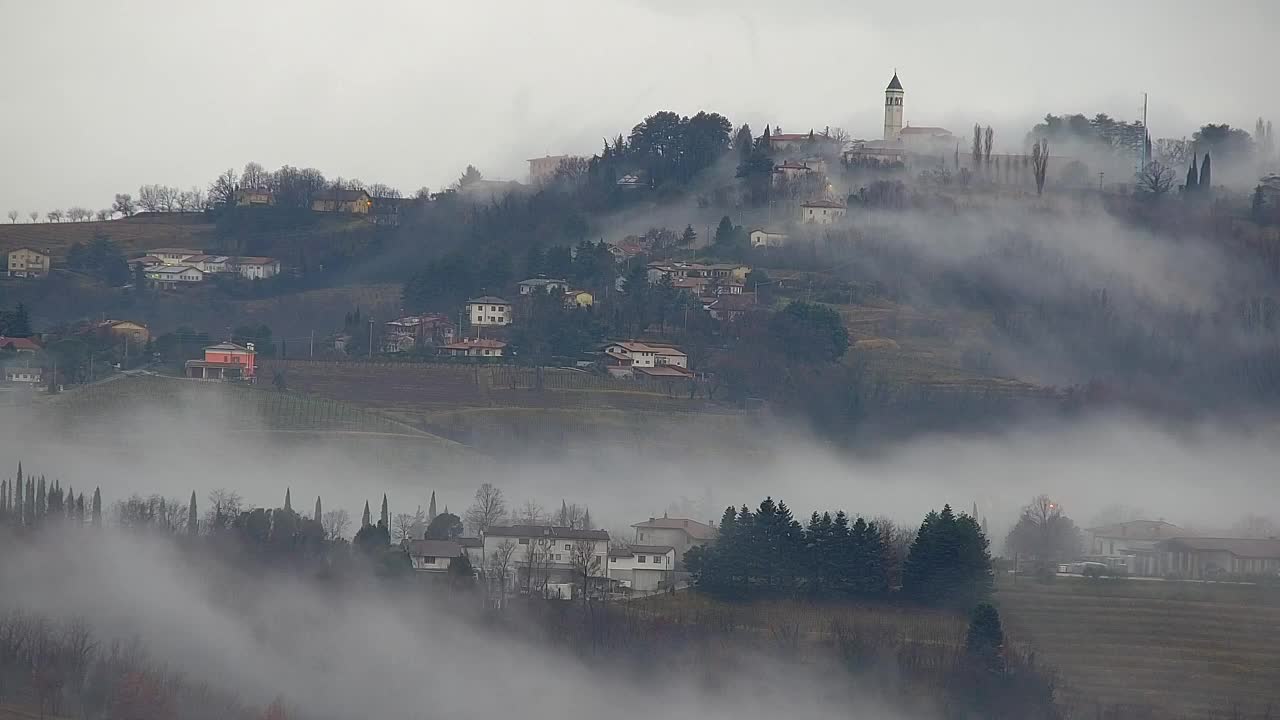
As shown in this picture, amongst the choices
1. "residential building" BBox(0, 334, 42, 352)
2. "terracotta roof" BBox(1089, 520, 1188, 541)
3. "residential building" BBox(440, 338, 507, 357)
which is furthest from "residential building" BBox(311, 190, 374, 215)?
"terracotta roof" BBox(1089, 520, 1188, 541)

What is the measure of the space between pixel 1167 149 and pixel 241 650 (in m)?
97.9

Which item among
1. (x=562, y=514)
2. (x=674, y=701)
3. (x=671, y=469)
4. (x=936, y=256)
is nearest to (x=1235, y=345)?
(x=936, y=256)

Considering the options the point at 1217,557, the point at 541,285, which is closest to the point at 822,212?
the point at 541,285

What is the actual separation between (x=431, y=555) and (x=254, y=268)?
60513 millimetres

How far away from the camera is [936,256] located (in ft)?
435

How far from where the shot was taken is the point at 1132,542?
8775 cm

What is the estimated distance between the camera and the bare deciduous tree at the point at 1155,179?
14325 centimetres

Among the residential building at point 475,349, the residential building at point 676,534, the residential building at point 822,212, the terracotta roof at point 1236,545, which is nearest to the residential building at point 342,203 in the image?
the residential building at point 822,212

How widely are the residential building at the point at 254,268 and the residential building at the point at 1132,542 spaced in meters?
59.2

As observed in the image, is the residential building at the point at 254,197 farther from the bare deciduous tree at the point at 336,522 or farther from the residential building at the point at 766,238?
the bare deciduous tree at the point at 336,522

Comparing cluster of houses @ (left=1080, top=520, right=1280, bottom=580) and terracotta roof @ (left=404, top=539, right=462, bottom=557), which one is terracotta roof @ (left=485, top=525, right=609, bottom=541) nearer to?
terracotta roof @ (left=404, top=539, right=462, bottom=557)

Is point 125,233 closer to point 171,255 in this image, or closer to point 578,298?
point 171,255

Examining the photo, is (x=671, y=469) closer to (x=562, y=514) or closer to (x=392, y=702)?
(x=562, y=514)

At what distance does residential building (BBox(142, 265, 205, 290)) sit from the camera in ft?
439
